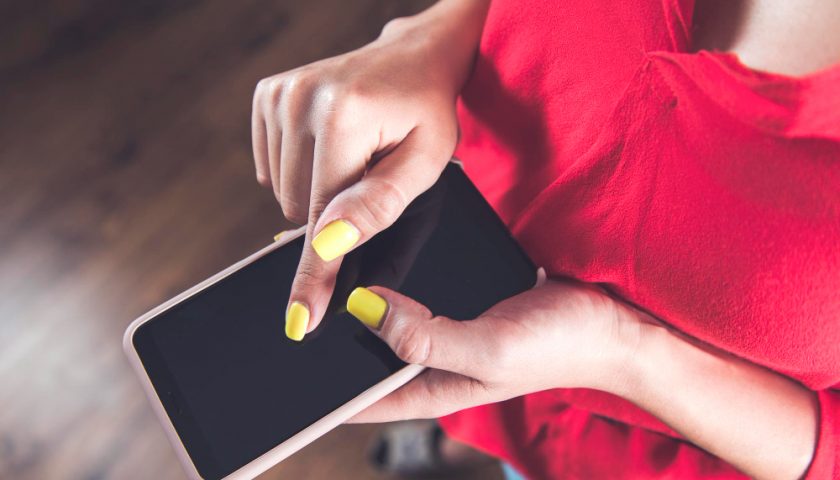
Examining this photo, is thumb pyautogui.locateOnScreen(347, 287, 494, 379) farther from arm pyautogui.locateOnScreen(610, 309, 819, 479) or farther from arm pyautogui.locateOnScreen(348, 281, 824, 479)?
arm pyautogui.locateOnScreen(610, 309, 819, 479)

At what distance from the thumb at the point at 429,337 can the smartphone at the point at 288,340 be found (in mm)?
72

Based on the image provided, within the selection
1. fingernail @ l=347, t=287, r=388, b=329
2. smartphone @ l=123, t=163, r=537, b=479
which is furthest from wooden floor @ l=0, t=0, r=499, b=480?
fingernail @ l=347, t=287, r=388, b=329

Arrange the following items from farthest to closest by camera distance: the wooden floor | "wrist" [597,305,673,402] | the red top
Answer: the wooden floor < "wrist" [597,305,673,402] < the red top

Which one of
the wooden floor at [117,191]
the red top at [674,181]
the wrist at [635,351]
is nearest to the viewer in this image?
the red top at [674,181]

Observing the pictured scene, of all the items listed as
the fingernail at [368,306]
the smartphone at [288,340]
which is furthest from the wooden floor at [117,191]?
the fingernail at [368,306]

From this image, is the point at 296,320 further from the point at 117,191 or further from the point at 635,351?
the point at 117,191

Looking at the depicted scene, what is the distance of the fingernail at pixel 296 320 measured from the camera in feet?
1.76

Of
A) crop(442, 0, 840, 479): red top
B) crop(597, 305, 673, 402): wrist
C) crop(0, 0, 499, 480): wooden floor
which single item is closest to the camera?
crop(442, 0, 840, 479): red top

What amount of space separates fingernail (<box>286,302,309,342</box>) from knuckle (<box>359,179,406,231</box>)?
105 mm

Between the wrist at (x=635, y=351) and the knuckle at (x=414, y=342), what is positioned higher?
Result: the knuckle at (x=414, y=342)

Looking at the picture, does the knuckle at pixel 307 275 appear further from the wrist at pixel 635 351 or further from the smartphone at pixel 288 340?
the wrist at pixel 635 351

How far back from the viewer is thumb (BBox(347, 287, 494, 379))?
47 centimetres

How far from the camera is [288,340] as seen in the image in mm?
577

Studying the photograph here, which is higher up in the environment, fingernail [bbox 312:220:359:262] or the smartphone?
fingernail [bbox 312:220:359:262]
